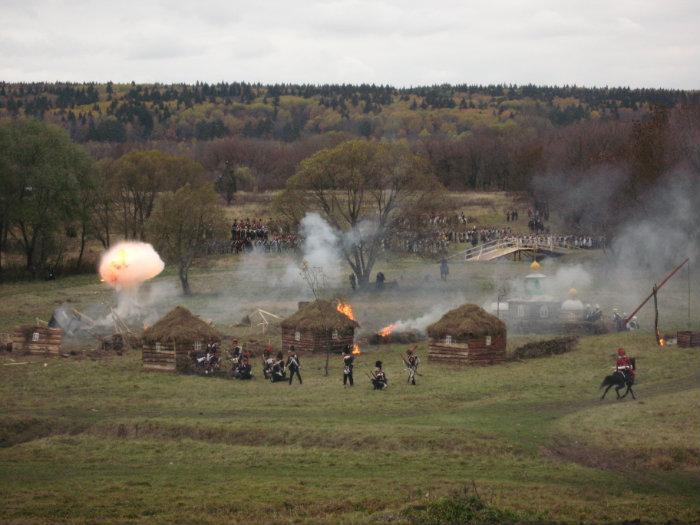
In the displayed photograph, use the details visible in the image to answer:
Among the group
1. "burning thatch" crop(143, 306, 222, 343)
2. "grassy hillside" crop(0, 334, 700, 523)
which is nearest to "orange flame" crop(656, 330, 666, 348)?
"grassy hillside" crop(0, 334, 700, 523)

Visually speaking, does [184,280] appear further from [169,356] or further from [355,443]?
[355,443]

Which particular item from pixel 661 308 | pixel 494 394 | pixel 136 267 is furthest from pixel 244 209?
pixel 494 394

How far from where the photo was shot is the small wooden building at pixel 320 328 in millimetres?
47656

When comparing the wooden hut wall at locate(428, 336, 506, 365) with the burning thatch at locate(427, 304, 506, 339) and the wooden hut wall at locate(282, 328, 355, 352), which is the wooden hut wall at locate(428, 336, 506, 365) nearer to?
the burning thatch at locate(427, 304, 506, 339)

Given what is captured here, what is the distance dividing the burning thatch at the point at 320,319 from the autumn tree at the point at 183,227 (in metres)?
23.3

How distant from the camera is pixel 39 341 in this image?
47594 mm

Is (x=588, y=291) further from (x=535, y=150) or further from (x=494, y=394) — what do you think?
(x=535, y=150)

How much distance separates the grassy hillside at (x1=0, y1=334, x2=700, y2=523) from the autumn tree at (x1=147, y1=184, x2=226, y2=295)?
28.9 metres

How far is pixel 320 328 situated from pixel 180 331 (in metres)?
6.65

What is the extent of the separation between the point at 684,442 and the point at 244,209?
8999 centimetres

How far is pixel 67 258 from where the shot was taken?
90812 mm

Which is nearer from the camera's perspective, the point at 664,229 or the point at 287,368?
the point at 287,368

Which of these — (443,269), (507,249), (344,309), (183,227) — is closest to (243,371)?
(344,309)

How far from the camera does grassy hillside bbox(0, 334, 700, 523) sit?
24.7 metres
